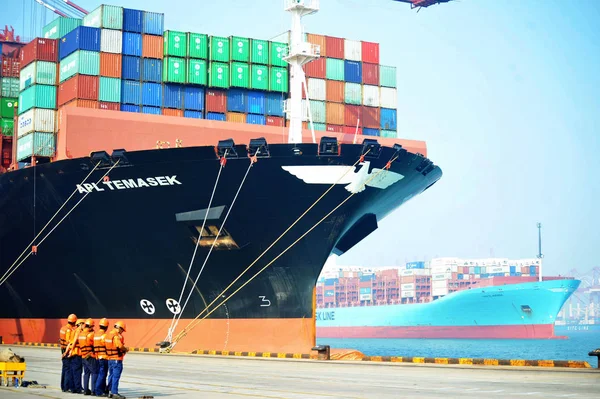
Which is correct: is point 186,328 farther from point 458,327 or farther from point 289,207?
point 458,327

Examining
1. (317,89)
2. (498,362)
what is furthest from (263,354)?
(317,89)

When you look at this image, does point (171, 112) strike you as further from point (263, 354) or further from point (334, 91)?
point (263, 354)

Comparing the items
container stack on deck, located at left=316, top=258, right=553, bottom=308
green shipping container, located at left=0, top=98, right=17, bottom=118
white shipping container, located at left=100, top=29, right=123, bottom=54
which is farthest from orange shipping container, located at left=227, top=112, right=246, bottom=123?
container stack on deck, located at left=316, top=258, right=553, bottom=308

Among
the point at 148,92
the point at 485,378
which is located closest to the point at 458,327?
the point at 148,92

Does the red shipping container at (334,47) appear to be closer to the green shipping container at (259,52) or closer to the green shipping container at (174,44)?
the green shipping container at (259,52)

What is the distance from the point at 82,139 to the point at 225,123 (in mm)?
4780

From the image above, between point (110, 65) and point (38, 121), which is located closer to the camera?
point (110, 65)

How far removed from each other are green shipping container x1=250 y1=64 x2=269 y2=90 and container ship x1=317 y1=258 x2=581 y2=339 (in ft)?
191

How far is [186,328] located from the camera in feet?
86.6

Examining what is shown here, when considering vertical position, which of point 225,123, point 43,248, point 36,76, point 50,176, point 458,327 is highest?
point 36,76

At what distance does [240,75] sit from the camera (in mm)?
31375

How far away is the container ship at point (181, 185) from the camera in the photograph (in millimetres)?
25922

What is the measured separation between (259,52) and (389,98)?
18.8 ft

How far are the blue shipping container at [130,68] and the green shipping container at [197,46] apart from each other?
1.94 meters
